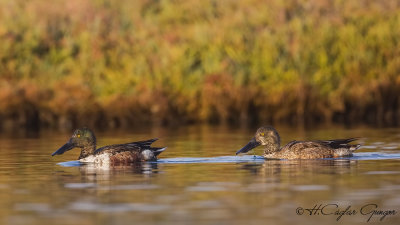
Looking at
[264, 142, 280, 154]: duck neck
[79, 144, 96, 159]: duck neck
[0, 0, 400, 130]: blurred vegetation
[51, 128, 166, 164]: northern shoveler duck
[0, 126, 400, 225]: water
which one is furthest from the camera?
[0, 0, 400, 130]: blurred vegetation

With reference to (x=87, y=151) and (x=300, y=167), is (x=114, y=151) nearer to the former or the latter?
(x=87, y=151)

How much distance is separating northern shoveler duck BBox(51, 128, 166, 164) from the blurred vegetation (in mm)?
11512

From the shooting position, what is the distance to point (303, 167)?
17.1 metres

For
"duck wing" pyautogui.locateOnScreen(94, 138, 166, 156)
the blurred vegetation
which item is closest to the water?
"duck wing" pyautogui.locateOnScreen(94, 138, 166, 156)

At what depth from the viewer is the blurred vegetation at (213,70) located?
3138 centimetres

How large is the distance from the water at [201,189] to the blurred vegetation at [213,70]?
9.30m

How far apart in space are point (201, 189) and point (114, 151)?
4.84 m

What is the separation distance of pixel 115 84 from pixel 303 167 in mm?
15965

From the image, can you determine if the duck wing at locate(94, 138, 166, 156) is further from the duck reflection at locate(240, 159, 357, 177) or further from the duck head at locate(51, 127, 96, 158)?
the duck reflection at locate(240, 159, 357, 177)

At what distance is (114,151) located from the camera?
61.5 ft

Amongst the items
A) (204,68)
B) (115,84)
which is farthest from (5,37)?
(204,68)

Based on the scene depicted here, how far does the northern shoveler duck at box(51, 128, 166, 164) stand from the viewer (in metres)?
18.7
